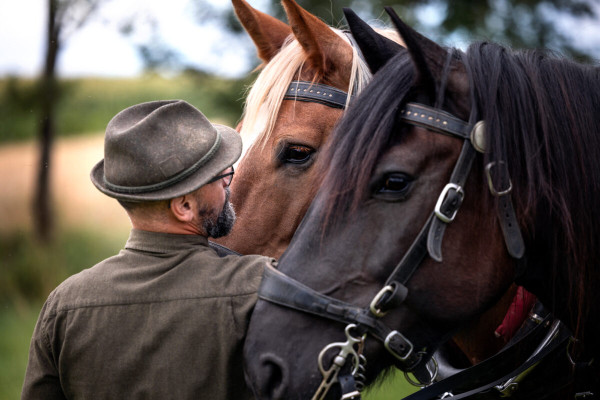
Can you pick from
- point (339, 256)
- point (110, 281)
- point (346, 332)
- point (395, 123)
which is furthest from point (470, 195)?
point (110, 281)

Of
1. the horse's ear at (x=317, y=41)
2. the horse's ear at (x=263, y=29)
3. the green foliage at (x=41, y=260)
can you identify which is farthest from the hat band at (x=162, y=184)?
the green foliage at (x=41, y=260)

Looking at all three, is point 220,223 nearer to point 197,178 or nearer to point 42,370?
point 197,178

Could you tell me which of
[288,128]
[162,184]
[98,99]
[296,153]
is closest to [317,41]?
[288,128]

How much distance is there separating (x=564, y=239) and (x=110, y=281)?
1459 millimetres

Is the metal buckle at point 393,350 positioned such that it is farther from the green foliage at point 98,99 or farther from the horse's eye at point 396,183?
the green foliage at point 98,99

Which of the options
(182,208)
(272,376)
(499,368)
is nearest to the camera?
(272,376)

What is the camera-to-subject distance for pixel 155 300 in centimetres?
198

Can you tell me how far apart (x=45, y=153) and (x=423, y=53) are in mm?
6309

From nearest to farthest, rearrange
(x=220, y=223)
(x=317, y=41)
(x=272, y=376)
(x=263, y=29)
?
(x=272, y=376) → (x=220, y=223) → (x=317, y=41) → (x=263, y=29)

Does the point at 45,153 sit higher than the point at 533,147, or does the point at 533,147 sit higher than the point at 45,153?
the point at 533,147

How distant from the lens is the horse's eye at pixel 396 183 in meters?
1.94

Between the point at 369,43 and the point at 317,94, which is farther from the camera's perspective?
the point at 317,94

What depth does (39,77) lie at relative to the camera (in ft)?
23.7

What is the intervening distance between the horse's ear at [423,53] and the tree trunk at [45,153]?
19.6 ft
